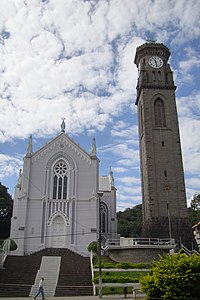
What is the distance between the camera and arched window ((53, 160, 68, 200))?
38875 millimetres

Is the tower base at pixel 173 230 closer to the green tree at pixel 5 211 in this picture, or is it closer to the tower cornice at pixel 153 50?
the green tree at pixel 5 211

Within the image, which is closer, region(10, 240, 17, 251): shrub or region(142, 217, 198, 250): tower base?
region(10, 240, 17, 251): shrub

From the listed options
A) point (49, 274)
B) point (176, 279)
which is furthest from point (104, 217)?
point (176, 279)

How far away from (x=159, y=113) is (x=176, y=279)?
3453cm

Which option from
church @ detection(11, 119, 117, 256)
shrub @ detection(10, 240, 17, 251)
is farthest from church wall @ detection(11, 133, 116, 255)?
shrub @ detection(10, 240, 17, 251)

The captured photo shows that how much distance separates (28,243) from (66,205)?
20.1 feet

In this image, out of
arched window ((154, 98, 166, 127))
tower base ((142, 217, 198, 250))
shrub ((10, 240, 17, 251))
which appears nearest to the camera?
shrub ((10, 240, 17, 251))

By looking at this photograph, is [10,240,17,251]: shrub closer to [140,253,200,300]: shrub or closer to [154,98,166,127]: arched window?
[140,253,200,300]: shrub

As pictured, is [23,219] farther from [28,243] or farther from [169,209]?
[169,209]

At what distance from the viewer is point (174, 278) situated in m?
12.3

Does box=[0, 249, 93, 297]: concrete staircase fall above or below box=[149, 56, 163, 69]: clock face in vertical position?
below

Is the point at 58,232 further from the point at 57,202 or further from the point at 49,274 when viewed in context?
the point at 49,274

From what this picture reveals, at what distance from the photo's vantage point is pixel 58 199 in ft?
126

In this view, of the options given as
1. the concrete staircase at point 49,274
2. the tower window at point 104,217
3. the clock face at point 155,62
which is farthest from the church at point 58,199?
the clock face at point 155,62
